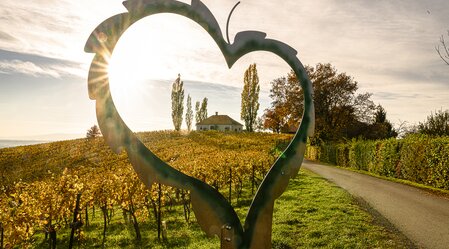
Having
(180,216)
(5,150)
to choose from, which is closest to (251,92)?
(5,150)

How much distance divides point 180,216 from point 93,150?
104 feet

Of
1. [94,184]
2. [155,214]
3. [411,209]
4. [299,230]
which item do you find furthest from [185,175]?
[411,209]

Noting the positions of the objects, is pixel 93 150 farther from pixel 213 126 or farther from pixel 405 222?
pixel 213 126

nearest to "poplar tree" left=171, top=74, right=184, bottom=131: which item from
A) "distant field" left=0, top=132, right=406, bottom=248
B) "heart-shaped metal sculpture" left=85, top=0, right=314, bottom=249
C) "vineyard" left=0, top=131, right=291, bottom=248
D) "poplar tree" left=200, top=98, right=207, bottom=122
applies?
"vineyard" left=0, top=131, right=291, bottom=248

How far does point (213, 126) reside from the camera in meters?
96.9

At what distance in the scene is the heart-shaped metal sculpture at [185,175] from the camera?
6.09 feet

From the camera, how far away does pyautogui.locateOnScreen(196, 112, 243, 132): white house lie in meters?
96.9

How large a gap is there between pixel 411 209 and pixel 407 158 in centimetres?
938

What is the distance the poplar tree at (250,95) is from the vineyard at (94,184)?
1198 centimetres

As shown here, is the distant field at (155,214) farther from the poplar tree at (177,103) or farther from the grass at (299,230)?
the poplar tree at (177,103)

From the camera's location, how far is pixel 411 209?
13148 millimetres

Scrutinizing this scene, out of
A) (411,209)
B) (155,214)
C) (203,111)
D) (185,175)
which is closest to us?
(185,175)

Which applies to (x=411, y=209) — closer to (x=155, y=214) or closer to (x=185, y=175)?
(x=155, y=214)

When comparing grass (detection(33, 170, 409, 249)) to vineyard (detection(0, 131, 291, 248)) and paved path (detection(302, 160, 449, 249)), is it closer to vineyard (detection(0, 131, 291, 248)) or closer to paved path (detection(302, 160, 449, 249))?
vineyard (detection(0, 131, 291, 248))
